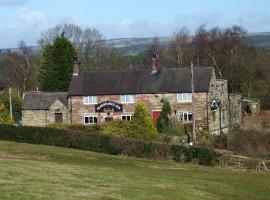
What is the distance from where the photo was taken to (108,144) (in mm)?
43250

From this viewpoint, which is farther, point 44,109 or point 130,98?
point 44,109

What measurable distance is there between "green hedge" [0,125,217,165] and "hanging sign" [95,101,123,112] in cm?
2169

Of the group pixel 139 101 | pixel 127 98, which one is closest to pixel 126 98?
pixel 127 98

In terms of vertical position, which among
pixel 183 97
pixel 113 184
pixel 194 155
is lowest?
pixel 113 184

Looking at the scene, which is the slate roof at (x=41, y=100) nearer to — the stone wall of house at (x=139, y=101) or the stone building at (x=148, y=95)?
the stone wall of house at (x=139, y=101)

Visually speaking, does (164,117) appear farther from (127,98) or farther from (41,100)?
(41,100)

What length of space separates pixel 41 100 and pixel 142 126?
18.2m

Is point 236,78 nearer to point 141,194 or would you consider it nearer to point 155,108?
point 155,108

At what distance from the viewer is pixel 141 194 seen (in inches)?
836

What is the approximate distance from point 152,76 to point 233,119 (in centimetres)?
1218

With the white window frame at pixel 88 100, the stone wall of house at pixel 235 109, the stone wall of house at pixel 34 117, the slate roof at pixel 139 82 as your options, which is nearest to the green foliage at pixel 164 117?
the slate roof at pixel 139 82

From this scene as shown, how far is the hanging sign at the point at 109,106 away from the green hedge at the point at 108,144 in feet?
71.2

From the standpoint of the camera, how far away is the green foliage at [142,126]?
56684 mm

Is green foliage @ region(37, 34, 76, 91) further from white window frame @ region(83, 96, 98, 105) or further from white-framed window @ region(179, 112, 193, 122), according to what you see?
white-framed window @ region(179, 112, 193, 122)
